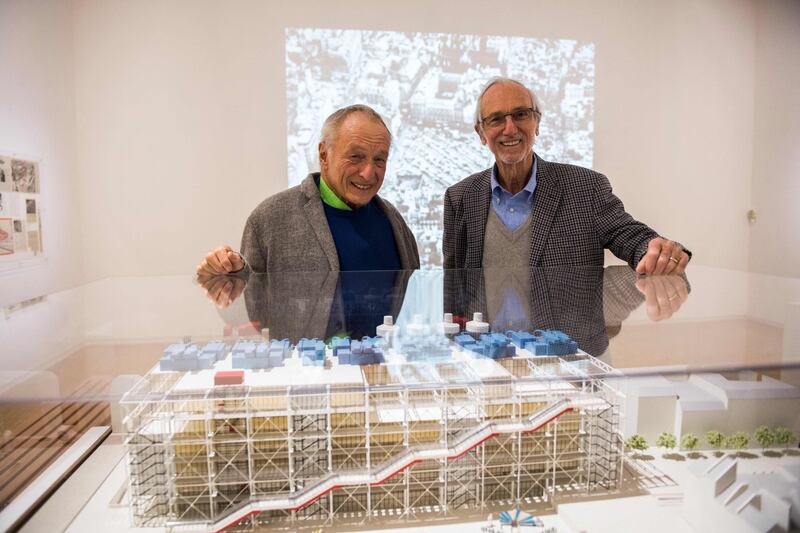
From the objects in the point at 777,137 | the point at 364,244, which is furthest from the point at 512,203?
the point at 777,137

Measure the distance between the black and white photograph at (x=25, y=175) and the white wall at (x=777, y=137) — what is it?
7435 millimetres

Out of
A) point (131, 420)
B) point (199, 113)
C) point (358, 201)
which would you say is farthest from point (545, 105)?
point (131, 420)

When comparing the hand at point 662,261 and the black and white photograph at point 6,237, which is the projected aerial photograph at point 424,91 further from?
the hand at point 662,261

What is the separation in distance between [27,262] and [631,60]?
242 inches

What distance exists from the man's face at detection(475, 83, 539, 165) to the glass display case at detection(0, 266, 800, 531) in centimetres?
152

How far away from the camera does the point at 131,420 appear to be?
83 cm

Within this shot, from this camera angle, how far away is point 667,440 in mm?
943

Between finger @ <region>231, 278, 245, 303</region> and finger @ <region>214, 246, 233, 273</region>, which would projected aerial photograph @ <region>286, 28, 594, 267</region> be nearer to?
finger @ <region>214, 246, 233, 273</region>

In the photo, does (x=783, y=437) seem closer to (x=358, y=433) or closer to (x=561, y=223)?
(x=358, y=433)

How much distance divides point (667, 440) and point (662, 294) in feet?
2.37

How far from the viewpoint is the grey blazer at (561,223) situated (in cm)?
233

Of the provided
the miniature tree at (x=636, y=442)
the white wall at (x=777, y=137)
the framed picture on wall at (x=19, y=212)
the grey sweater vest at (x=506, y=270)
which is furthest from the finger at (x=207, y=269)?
the white wall at (x=777, y=137)

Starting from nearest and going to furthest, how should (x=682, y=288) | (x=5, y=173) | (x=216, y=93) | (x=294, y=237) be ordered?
(x=682, y=288), (x=294, y=237), (x=5, y=173), (x=216, y=93)

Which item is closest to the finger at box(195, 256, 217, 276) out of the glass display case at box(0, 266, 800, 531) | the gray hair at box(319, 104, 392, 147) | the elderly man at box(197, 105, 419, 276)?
the elderly man at box(197, 105, 419, 276)
